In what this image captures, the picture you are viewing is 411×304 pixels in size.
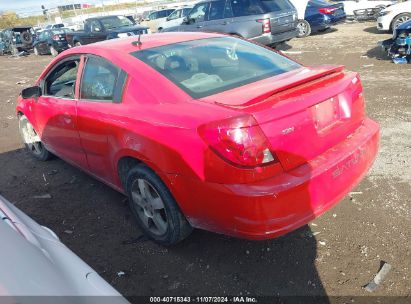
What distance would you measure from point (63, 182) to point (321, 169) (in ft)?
10.4

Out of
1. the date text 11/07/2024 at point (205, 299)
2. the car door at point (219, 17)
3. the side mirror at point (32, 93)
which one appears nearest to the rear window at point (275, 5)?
the car door at point (219, 17)

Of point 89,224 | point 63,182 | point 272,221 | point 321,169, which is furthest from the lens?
point 63,182

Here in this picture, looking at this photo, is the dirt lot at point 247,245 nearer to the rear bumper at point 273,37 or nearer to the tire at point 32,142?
the tire at point 32,142

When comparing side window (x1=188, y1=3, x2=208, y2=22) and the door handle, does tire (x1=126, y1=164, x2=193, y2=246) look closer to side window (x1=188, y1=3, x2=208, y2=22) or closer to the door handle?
the door handle

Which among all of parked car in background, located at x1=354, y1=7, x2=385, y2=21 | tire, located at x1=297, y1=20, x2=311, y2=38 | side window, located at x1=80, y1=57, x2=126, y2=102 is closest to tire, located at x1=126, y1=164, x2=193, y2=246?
side window, located at x1=80, y1=57, x2=126, y2=102

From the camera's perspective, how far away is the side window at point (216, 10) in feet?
38.6

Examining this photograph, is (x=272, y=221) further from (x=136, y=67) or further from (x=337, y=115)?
(x=136, y=67)

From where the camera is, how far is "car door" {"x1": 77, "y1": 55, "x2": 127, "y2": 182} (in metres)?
3.16

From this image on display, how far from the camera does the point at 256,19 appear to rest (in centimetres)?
1088

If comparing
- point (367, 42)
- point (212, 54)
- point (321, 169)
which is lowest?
point (367, 42)

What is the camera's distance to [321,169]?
2.53 metres

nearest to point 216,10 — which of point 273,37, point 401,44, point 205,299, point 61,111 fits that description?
point 273,37

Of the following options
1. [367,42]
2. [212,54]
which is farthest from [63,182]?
[367,42]

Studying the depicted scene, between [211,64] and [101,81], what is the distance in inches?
39.6
